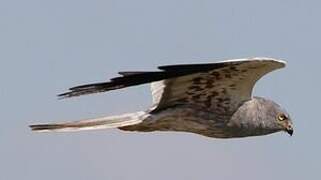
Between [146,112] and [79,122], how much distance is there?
0.89 m

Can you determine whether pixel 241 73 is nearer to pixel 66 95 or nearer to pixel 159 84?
pixel 159 84

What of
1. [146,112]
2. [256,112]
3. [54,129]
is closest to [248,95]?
[256,112]

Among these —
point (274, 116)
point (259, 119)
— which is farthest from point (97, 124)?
point (274, 116)

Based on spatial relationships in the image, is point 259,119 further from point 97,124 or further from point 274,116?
point 97,124

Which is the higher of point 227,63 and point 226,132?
point 227,63

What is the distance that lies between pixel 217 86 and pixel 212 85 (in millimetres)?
80

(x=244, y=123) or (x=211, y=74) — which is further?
(x=244, y=123)

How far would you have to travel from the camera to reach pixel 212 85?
47.4 feet

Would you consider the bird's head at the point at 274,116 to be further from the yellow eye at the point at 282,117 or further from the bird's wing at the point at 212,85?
the bird's wing at the point at 212,85

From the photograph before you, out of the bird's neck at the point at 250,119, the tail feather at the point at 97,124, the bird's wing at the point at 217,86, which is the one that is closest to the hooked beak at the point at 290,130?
the bird's neck at the point at 250,119

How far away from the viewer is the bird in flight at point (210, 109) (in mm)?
14141

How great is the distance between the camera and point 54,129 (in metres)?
14.2

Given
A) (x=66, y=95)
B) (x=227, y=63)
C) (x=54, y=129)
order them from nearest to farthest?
(x=66, y=95) → (x=227, y=63) → (x=54, y=129)

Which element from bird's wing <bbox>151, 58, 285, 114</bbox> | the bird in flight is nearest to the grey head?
the bird in flight
